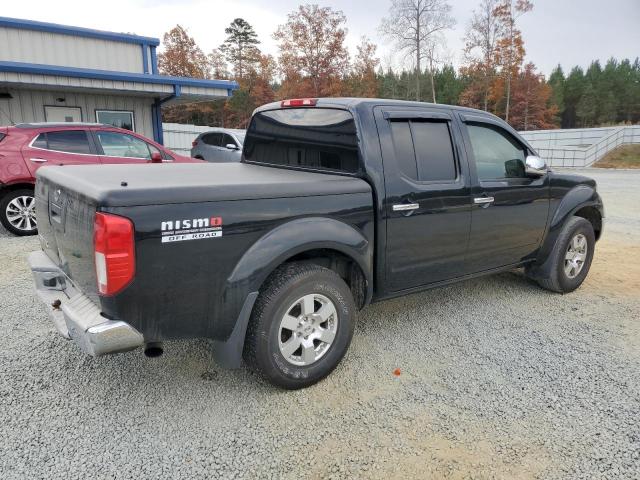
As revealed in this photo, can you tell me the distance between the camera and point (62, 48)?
13320 millimetres

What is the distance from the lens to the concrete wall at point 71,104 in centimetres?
1172

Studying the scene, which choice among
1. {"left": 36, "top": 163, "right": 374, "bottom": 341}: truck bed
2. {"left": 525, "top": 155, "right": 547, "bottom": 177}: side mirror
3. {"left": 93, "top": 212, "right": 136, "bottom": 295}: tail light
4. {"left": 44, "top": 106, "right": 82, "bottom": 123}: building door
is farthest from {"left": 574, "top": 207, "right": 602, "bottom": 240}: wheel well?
{"left": 44, "top": 106, "right": 82, "bottom": 123}: building door

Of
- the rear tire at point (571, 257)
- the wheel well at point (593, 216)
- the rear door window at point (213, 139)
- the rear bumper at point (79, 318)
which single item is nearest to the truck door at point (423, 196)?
the rear tire at point (571, 257)

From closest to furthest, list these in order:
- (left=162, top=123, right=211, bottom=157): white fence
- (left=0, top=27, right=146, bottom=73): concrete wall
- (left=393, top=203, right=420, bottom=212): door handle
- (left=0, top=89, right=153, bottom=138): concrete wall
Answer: (left=393, top=203, right=420, bottom=212): door handle, (left=0, top=89, right=153, bottom=138): concrete wall, (left=0, top=27, right=146, bottom=73): concrete wall, (left=162, top=123, right=211, bottom=157): white fence

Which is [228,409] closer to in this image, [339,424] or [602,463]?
[339,424]

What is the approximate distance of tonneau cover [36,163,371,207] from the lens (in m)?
2.37

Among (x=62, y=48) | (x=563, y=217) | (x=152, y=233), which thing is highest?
(x=62, y=48)

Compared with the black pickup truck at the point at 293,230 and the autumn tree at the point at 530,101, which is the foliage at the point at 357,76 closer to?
the autumn tree at the point at 530,101

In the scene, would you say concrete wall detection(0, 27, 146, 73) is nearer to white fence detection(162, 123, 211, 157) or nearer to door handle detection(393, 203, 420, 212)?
white fence detection(162, 123, 211, 157)

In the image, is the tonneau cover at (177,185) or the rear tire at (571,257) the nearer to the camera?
the tonneau cover at (177,185)

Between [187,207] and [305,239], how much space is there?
0.77m

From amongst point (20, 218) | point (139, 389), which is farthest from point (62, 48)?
point (139, 389)

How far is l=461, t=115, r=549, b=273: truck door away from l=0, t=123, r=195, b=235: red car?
4921 millimetres

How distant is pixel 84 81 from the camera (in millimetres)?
11281
